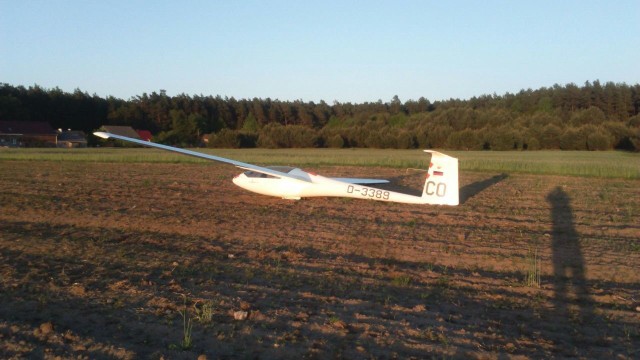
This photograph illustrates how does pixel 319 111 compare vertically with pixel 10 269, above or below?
above

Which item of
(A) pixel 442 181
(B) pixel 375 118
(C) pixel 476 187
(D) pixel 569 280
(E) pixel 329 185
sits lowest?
(D) pixel 569 280

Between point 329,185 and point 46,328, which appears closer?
point 46,328

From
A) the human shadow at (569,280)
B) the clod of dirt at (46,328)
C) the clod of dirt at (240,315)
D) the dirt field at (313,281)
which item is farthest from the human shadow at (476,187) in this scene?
the clod of dirt at (46,328)

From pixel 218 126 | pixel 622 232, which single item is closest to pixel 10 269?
pixel 622 232

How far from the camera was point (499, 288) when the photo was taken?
8062 mm

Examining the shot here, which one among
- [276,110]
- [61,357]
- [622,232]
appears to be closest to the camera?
[61,357]

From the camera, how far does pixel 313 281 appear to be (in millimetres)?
8125

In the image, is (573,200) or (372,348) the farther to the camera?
(573,200)

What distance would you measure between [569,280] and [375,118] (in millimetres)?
94391

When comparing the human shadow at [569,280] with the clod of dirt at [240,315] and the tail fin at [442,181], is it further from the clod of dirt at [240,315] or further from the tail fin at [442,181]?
the clod of dirt at [240,315]

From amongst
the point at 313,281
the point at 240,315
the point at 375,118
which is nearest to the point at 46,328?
the point at 240,315

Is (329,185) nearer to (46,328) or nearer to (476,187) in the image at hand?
(476,187)

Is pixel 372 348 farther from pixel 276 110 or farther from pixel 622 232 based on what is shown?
pixel 276 110

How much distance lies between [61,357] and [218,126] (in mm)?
109835
